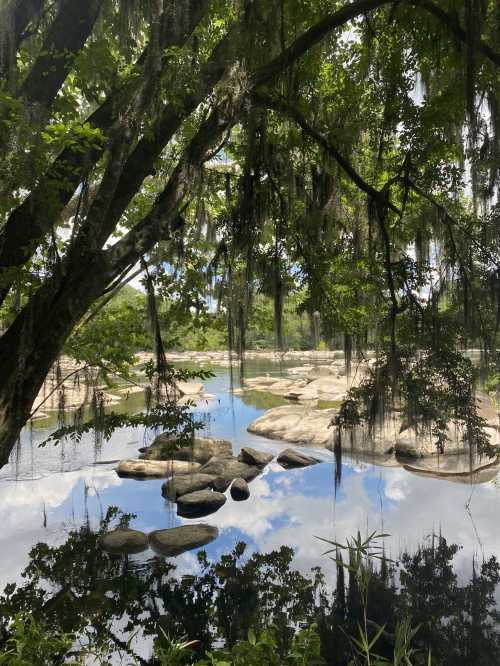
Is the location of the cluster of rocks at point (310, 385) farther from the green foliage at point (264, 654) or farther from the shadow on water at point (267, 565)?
the green foliage at point (264, 654)

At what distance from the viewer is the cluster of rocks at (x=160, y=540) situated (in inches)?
259

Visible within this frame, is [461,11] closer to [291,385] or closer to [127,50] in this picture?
[127,50]

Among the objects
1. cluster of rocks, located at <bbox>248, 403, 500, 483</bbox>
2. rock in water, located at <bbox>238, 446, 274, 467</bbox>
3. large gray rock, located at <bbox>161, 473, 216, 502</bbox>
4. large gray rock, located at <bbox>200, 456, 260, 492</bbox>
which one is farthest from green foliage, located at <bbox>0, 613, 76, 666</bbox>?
rock in water, located at <bbox>238, 446, 274, 467</bbox>

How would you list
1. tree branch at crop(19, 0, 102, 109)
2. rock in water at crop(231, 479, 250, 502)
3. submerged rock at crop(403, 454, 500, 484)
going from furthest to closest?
1. submerged rock at crop(403, 454, 500, 484)
2. rock in water at crop(231, 479, 250, 502)
3. tree branch at crop(19, 0, 102, 109)

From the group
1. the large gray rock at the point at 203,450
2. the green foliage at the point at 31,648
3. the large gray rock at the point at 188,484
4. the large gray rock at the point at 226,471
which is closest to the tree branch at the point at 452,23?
the green foliage at the point at 31,648

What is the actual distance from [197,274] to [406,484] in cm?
598

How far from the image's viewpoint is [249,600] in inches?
212

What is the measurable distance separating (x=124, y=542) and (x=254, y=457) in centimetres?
372

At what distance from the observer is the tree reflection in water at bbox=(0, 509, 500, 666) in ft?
15.4

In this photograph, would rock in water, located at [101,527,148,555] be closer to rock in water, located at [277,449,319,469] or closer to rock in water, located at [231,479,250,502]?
rock in water, located at [231,479,250,502]

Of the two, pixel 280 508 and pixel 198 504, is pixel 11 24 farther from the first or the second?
pixel 280 508

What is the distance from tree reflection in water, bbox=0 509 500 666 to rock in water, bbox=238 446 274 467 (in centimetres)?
326

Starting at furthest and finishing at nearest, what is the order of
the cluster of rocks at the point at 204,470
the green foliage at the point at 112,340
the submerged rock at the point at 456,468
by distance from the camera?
the submerged rock at the point at 456,468 < the cluster of rocks at the point at 204,470 < the green foliage at the point at 112,340

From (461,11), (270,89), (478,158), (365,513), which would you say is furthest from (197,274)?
(365,513)
